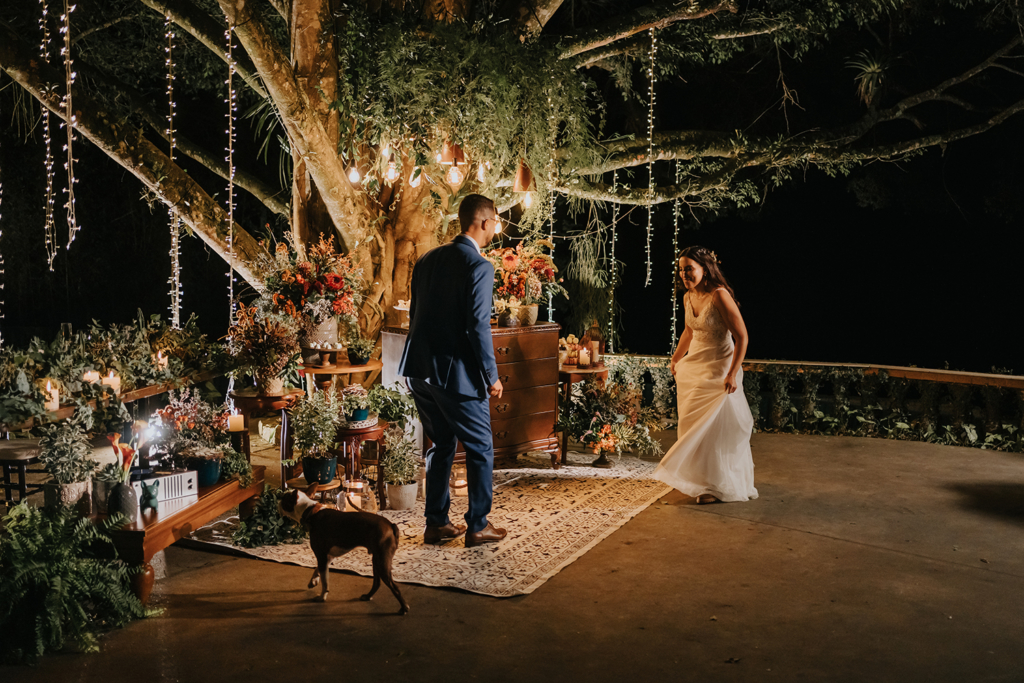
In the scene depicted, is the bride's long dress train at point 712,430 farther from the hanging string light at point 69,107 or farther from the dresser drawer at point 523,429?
the hanging string light at point 69,107

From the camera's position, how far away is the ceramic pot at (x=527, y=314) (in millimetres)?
7023

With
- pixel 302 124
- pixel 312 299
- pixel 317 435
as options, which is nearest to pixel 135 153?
pixel 302 124

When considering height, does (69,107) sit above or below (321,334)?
above

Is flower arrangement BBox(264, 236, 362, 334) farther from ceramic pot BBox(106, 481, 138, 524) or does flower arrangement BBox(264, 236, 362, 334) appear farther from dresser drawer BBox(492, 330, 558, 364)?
ceramic pot BBox(106, 481, 138, 524)

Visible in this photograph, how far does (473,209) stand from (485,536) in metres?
1.87

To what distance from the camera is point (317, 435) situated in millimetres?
5773

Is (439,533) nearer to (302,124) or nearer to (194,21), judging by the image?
(302,124)

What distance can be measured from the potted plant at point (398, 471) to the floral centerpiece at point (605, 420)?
1579 millimetres

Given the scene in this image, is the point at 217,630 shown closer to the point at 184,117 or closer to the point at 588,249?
the point at 588,249

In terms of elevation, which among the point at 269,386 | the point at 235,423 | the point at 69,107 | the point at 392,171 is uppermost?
the point at 69,107

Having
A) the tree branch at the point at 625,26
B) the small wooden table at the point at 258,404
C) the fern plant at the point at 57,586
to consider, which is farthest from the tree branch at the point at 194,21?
the fern plant at the point at 57,586

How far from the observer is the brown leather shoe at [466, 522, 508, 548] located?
529 cm

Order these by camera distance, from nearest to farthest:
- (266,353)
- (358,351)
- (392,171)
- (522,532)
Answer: (522,532)
(266,353)
(358,351)
(392,171)

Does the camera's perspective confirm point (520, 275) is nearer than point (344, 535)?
No
